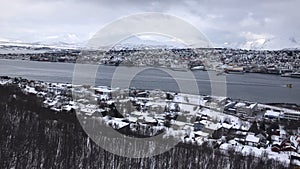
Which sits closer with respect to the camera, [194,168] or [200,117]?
[194,168]

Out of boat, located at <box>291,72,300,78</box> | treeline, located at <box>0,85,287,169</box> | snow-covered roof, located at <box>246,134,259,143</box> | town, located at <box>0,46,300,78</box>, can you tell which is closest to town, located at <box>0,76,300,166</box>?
snow-covered roof, located at <box>246,134,259,143</box>

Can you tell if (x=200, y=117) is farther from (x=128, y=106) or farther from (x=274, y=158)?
(x=274, y=158)

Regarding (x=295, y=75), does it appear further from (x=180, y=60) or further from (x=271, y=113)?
(x=271, y=113)

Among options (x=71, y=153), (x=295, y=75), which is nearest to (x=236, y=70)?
(x=295, y=75)

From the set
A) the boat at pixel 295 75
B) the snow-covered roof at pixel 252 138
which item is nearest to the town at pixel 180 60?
the boat at pixel 295 75

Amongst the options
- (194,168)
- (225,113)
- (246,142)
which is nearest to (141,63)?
(225,113)

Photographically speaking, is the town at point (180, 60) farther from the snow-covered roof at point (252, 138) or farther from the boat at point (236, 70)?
the snow-covered roof at point (252, 138)
